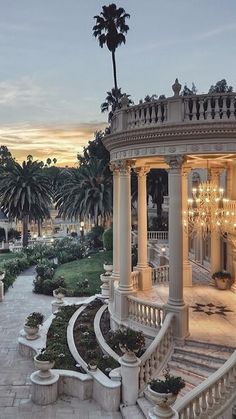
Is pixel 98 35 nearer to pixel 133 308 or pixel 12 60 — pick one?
pixel 12 60

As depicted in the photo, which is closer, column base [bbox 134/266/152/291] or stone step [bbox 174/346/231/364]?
stone step [bbox 174/346/231/364]

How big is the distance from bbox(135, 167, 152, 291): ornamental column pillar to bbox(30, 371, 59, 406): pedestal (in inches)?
275

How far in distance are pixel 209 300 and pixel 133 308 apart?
3.82m

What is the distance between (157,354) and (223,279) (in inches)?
282

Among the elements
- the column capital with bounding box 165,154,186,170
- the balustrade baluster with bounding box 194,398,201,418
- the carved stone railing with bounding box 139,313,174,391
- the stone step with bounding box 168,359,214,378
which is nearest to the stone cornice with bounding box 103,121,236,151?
the column capital with bounding box 165,154,186,170

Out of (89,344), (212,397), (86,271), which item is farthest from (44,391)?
(86,271)

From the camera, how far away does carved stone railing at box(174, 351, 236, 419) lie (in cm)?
772

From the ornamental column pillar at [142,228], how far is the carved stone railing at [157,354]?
5290 mm

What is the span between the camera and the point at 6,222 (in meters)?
60.0

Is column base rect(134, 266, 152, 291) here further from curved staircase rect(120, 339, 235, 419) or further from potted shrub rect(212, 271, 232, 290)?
curved staircase rect(120, 339, 235, 419)

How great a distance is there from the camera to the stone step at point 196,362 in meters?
9.72

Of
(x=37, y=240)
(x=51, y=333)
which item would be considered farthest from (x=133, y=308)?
(x=37, y=240)

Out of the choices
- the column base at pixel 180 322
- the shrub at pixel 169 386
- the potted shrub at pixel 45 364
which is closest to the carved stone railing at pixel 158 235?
the column base at pixel 180 322

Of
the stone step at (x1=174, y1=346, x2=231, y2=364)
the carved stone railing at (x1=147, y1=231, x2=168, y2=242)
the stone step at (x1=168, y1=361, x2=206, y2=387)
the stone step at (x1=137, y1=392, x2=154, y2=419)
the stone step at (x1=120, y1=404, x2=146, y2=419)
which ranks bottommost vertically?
the stone step at (x1=120, y1=404, x2=146, y2=419)
